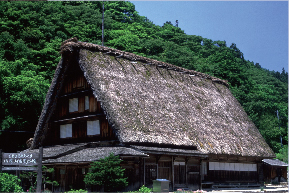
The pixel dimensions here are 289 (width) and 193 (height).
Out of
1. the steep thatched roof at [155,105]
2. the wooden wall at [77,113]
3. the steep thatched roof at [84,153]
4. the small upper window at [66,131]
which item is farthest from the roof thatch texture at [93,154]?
the small upper window at [66,131]

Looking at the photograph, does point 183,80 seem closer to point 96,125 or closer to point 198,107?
point 198,107

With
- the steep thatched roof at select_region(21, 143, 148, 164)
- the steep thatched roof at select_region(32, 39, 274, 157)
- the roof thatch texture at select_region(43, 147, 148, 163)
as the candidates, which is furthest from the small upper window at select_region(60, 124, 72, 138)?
the roof thatch texture at select_region(43, 147, 148, 163)

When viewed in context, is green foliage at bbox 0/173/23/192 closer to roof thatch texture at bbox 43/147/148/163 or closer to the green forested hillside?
roof thatch texture at bbox 43/147/148/163

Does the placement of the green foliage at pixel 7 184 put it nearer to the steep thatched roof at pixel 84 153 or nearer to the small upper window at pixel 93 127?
the steep thatched roof at pixel 84 153

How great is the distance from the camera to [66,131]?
88.4 ft

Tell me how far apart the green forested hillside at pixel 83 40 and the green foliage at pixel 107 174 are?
61.6 feet

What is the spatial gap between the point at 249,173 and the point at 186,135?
1052 cm

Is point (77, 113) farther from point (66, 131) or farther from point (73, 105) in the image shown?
point (66, 131)

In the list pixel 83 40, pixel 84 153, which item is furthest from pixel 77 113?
pixel 83 40

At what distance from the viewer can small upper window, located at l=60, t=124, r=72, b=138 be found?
1048 inches

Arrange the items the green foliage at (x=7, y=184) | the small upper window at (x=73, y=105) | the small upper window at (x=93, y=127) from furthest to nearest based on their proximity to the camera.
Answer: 1. the small upper window at (x=73, y=105)
2. the small upper window at (x=93, y=127)
3. the green foliage at (x=7, y=184)

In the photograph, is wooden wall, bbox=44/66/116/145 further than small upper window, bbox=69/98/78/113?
No

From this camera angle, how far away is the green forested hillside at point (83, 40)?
1431 inches

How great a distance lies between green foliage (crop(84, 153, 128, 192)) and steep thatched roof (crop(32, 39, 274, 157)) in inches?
91.2
